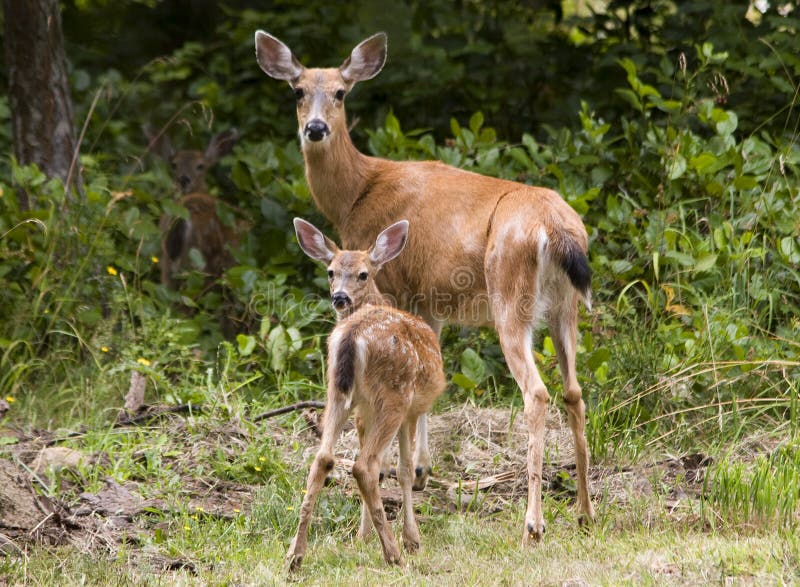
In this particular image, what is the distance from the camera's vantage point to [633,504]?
5.70m

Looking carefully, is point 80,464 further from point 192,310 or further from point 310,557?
point 192,310

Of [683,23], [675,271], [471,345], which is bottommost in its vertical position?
[471,345]

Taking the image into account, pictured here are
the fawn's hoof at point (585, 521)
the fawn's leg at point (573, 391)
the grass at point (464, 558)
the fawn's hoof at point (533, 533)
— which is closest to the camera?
the grass at point (464, 558)

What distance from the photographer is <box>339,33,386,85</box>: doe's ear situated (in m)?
7.24

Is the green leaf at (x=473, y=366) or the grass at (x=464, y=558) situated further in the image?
the green leaf at (x=473, y=366)

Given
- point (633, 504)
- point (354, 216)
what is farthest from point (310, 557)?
point (354, 216)

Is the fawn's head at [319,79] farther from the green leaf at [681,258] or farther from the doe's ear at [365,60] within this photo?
the green leaf at [681,258]

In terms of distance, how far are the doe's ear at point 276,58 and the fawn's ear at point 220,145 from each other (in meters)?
3.81

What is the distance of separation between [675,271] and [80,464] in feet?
12.5

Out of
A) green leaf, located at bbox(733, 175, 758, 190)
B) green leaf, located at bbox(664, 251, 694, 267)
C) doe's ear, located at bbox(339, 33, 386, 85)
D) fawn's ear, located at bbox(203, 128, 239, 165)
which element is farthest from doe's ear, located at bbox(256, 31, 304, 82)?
fawn's ear, located at bbox(203, 128, 239, 165)

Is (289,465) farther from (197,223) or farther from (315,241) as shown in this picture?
(197,223)

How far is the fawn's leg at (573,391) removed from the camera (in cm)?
574

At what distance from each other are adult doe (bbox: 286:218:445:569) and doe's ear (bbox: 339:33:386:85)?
1877mm

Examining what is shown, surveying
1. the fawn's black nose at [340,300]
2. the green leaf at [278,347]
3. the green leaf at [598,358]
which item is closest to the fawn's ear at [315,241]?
the fawn's black nose at [340,300]
